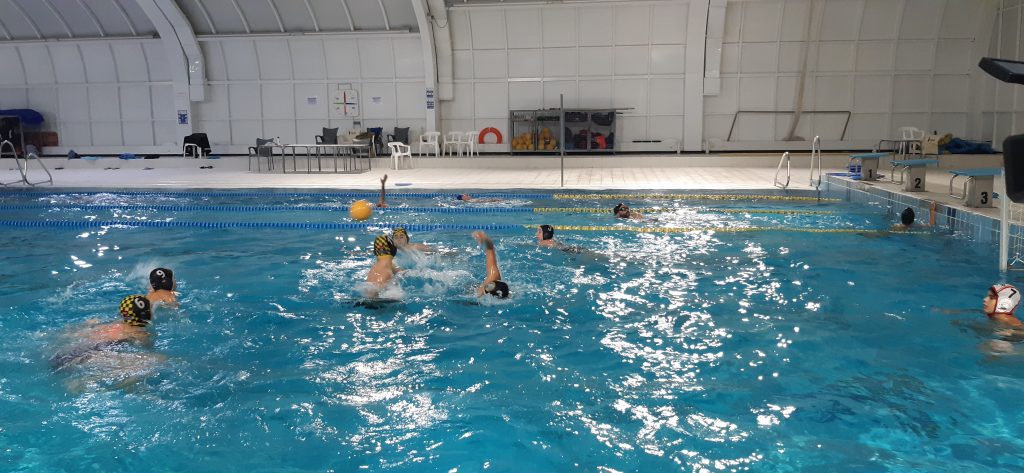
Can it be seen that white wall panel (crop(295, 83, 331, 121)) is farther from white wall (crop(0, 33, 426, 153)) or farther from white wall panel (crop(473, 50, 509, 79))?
white wall panel (crop(473, 50, 509, 79))

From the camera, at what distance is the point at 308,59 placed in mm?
18766

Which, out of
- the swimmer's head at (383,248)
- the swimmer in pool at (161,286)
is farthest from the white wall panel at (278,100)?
the swimmer in pool at (161,286)

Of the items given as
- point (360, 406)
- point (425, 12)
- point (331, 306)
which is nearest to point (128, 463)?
point (360, 406)

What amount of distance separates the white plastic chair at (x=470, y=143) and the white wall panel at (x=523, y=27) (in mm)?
2369

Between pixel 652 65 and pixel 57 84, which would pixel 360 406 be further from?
pixel 57 84

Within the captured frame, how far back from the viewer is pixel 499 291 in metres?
5.20

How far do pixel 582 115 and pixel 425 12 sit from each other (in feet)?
14.3

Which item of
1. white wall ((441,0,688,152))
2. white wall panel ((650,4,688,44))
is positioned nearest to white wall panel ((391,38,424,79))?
white wall ((441,0,688,152))

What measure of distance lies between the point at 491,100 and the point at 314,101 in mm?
4640

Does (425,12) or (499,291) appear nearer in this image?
(499,291)

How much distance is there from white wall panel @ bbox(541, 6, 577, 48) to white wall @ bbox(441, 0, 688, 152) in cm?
2

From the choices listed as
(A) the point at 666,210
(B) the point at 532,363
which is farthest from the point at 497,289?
(A) the point at 666,210

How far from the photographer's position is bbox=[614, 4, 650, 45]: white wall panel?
17.3 metres

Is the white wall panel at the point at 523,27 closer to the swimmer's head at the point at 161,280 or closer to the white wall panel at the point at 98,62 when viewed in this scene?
the white wall panel at the point at 98,62
